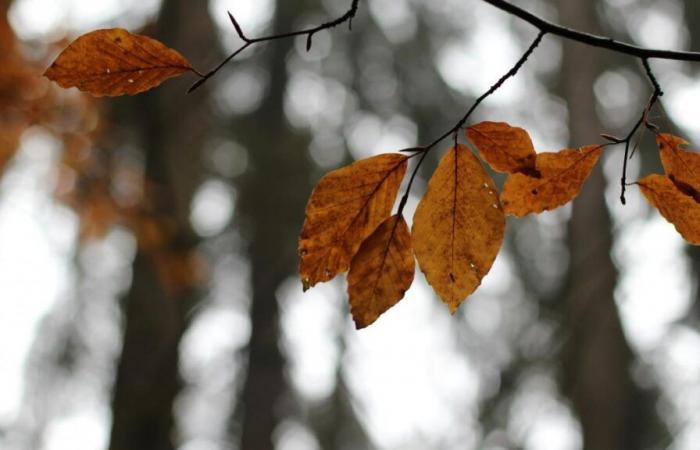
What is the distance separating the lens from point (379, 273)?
1.27ft

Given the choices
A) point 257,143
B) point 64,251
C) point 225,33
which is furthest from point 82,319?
point 225,33

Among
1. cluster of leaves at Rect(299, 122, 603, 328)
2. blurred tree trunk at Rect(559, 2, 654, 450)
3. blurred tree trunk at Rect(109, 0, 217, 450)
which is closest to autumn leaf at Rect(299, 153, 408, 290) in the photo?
cluster of leaves at Rect(299, 122, 603, 328)

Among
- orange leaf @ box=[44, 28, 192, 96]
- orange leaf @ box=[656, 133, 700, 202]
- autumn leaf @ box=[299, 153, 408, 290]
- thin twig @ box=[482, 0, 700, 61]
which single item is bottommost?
autumn leaf @ box=[299, 153, 408, 290]

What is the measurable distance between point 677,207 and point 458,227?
5.8 inches

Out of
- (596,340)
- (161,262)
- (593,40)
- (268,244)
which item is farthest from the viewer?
(268,244)

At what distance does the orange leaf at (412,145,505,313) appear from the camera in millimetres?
375

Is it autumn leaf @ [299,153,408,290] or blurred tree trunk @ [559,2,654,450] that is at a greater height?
autumn leaf @ [299,153,408,290]

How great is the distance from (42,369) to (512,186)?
6.22 meters

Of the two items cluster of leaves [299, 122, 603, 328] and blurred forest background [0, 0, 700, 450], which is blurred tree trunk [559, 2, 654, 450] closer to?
blurred forest background [0, 0, 700, 450]

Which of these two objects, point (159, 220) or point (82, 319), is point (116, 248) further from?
point (159, 220)

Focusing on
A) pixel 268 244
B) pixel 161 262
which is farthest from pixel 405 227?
pixel 268 244

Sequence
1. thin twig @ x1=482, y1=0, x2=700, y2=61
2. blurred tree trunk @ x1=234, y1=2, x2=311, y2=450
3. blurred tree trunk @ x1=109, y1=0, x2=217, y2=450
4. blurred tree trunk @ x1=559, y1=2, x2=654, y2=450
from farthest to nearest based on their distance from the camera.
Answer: blurred tree trunk @ x1=234, y1=2, x2=311, y2=450 → blurred tree trunk @ x1=559, y1=2, x2=654, y2=450 → blurred tree trunk @ x1=109, y1=0, x2=217, y2=450 → thin twig @ x1=482, y1=0, x2=700, y2=61

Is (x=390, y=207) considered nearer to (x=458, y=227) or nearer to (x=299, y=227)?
(x=458, y=227)

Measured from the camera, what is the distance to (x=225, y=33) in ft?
11.0
